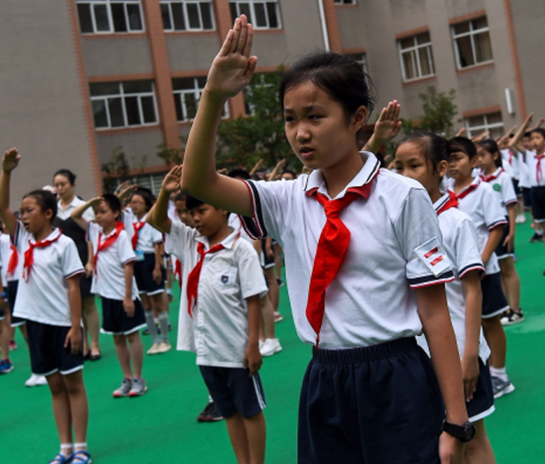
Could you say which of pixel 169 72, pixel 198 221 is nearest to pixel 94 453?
pixel 198 221

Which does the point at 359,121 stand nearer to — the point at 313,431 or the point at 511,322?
the point at 313,431

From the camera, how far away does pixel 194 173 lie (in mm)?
1778

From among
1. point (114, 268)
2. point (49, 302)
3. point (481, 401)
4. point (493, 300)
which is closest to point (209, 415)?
point (49, 302)

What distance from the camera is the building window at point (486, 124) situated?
22.0 meters

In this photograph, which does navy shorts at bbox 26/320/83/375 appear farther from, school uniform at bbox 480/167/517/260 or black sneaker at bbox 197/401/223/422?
school uniform at bbox 480/167/517/260

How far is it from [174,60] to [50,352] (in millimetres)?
17983

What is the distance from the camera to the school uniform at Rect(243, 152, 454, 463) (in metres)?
1.77

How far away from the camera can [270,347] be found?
250 inches

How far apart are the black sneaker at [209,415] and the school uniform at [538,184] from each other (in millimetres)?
5442

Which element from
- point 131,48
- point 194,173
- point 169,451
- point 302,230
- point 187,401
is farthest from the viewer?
point 131,48

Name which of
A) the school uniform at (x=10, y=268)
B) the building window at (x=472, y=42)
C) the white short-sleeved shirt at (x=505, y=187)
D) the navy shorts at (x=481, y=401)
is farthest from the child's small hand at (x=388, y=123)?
the building window at (x=472, y=42)

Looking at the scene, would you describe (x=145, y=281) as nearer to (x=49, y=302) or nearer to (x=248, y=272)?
(x=49, y=302)

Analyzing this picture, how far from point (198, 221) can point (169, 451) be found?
5.02 ft

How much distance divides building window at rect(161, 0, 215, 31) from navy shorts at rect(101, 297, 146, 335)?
16895mm
